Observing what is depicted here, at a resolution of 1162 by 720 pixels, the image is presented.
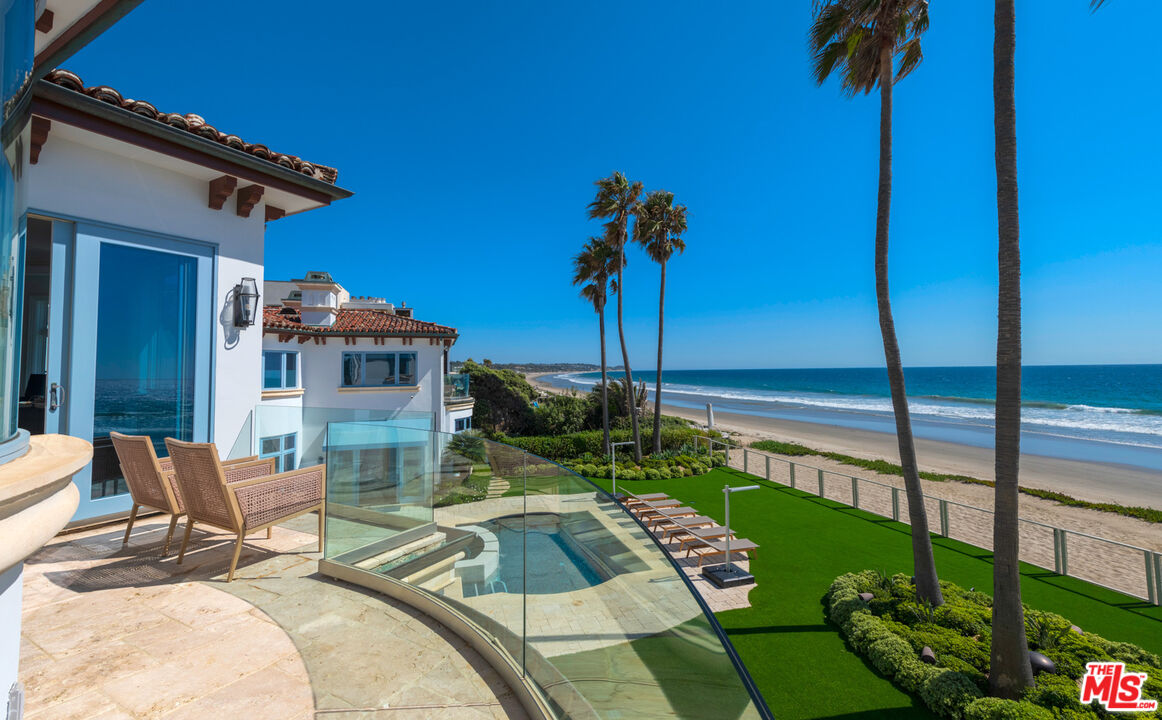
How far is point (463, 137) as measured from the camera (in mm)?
30547

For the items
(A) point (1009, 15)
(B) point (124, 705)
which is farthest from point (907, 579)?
(B) point (124, 705)

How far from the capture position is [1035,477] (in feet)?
64.8

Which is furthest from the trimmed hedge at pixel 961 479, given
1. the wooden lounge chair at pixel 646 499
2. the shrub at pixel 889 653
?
the wooden lounge chair at pixel 646 499

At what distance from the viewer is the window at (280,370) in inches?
583

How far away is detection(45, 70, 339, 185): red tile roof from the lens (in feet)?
15.1

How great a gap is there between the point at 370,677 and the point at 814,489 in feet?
52.0

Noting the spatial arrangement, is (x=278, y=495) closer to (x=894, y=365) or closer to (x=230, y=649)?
(x=230, y=649)

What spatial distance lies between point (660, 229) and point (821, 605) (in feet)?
56.8

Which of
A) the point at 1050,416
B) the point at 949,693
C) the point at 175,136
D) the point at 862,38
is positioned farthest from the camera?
the point at 1050,416

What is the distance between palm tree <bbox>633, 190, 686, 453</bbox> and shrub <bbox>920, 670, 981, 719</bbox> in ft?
53.8

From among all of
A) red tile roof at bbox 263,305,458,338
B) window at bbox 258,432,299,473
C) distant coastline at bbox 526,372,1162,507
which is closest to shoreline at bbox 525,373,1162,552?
distant coastline at bbox 526,372,1162,507

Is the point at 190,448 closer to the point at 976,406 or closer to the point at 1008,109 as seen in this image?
the point at 1008,109

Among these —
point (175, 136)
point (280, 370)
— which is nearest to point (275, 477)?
point (175, 136)

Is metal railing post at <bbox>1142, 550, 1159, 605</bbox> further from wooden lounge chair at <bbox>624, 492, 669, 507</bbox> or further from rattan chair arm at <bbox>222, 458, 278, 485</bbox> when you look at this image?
rattan chair arm at <bbox>222, 458, 278, 485</bbox>
